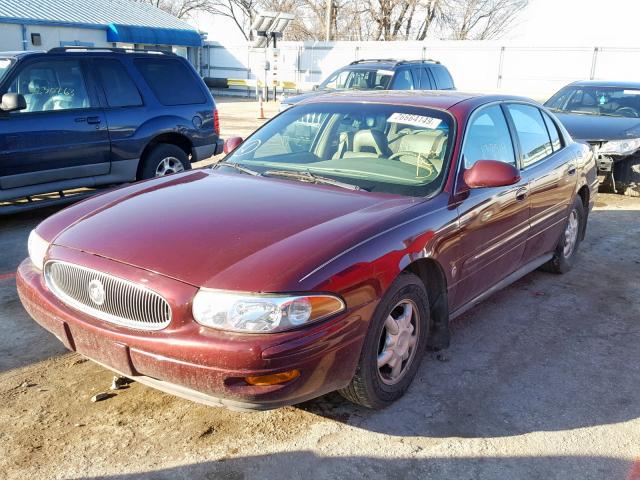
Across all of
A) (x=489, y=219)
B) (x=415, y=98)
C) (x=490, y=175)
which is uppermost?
(x=415, y=98)

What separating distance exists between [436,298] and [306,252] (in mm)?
1186

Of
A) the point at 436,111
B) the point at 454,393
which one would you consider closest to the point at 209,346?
the point at 454,393

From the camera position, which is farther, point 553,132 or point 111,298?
point 553,132

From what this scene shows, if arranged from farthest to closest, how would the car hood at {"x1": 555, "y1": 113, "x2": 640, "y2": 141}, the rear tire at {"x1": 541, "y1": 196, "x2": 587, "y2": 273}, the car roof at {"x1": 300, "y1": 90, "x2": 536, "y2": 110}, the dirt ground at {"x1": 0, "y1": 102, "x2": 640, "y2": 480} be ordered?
1. the car hood at {"x1": 555, "y1": 113, "x2": 640, "y2": 141}
2. the rear tire at {"x1": 541, "y1": 196, "x2": 587, "y2": 273}
3. the car roof at {"x1": 300, "y1": 90, "x2": 536, "y2": 110}
4. the dirt ground at {"x1": 0, "y1": 102, "x2": 640, "y2": 480}

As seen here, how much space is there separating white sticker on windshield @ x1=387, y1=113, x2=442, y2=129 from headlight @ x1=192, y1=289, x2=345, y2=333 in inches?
73.0

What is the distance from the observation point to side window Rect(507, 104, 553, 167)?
473cm

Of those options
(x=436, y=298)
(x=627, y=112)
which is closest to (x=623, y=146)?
(x=627, y=112)

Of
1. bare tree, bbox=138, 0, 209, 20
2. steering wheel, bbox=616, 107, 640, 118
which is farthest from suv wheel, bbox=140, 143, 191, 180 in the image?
bare tree, bbox=138, 0, 209, 20

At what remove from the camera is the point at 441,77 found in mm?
14656

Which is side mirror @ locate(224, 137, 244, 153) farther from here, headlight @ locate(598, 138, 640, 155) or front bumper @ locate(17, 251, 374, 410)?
headlight @ locate(598, 138, 640, 155)

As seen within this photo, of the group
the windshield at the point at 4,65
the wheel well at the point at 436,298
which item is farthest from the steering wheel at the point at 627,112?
the windshield at the point at 4,65

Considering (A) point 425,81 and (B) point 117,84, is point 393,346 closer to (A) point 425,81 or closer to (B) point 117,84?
(B) point 117,84

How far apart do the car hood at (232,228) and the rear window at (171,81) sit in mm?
4445

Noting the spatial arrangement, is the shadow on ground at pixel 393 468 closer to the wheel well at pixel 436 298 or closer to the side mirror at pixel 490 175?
the wheel well at pixel 436 298
